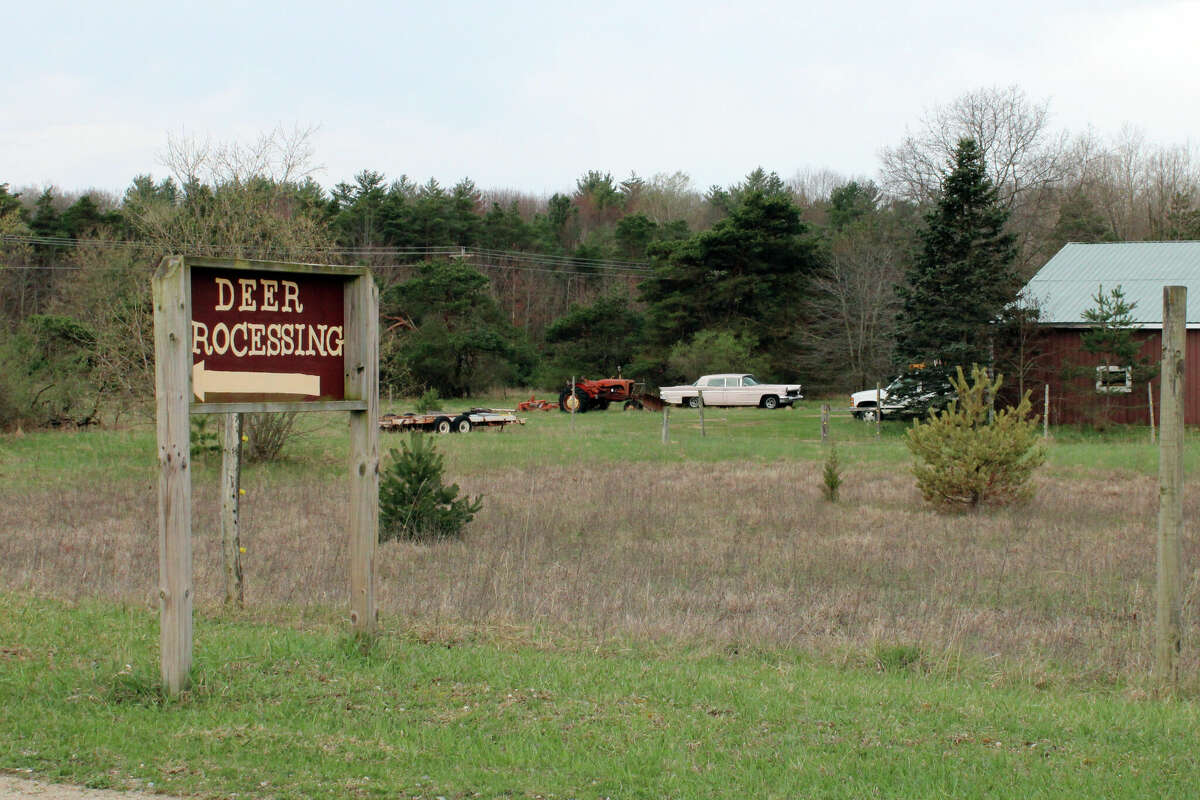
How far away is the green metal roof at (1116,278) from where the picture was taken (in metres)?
33.6

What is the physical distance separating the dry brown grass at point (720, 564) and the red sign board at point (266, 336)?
89.4 inches

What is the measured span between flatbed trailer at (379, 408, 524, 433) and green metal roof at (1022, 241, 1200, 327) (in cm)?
1684

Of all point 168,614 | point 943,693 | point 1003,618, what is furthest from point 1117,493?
point 168,614

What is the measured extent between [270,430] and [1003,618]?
16164mm

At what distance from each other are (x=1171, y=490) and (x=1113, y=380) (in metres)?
27.6

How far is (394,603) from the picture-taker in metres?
9.26

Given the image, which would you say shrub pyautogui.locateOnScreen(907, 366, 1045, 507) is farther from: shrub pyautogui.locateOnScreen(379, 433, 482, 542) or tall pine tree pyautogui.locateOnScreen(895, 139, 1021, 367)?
tall pine tree pyautogui.locateOnScreen(895, 139, 1021, 367)

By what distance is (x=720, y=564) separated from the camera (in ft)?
41.0

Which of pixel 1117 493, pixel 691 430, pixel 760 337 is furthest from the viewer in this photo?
pixel 760 337

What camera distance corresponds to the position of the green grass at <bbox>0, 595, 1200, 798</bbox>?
475 centimetres

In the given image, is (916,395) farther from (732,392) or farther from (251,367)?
(251,367)

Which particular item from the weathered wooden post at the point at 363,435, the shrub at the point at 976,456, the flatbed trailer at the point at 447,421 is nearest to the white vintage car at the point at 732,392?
the flatbed trailer at the point at 447,421

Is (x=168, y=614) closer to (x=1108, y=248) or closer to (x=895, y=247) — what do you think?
(x=1108, y=248)

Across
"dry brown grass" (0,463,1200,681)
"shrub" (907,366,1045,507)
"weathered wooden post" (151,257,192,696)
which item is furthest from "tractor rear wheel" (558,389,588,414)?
"weathered wooden post" (151,257,192,696)
